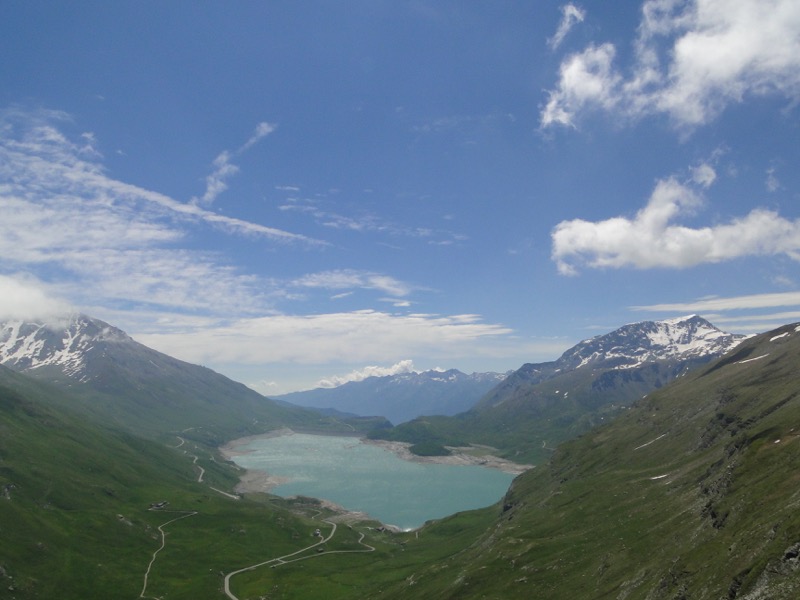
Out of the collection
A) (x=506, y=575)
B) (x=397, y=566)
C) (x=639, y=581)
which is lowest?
(x=397, y=566)

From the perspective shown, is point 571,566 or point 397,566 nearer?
point 571,566

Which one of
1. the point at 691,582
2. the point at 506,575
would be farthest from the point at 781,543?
the point at 506,575

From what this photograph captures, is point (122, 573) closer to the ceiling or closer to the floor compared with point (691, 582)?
closer to the floor

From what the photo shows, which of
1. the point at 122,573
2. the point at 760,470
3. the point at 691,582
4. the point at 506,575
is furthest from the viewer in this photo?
the point at 122,573

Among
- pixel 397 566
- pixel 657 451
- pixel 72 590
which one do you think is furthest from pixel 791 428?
pixel 72 590

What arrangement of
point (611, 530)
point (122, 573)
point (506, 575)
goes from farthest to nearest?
point (122, 573) < point (611, 530) < point (506, 575)

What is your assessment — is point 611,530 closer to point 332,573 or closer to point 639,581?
point 639,581
